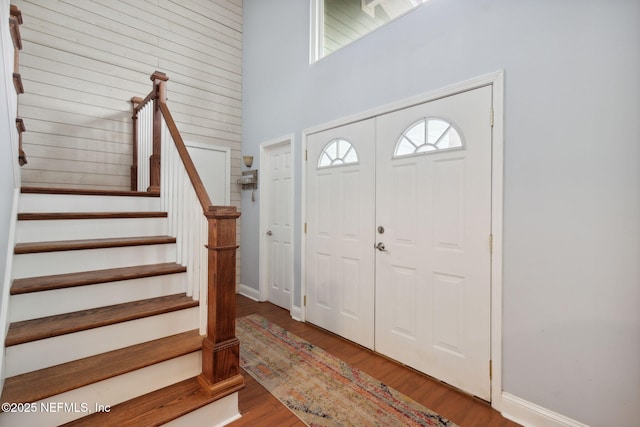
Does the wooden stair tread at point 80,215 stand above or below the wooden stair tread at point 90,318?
above

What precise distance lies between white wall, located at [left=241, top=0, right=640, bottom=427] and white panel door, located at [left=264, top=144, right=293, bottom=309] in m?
1.99

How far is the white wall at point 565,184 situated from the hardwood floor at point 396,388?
0.82 ft

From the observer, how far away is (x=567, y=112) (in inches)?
63.9

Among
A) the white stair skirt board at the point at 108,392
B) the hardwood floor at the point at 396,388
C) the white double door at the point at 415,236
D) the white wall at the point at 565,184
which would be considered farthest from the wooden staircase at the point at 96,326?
the white wall at the point at 565,184

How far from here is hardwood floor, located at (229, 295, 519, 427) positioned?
175cm

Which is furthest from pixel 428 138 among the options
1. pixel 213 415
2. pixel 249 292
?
pixel 249 292

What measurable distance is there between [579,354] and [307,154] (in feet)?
8.72

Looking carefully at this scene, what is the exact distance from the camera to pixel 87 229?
2.13 meters

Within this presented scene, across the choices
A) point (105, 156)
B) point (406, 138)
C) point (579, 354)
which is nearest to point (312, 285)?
point (406, 138)

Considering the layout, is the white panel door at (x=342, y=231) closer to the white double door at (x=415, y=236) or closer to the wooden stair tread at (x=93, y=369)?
the white double door at (x=415, y=236)

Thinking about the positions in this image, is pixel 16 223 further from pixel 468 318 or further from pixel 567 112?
pixel 567 112

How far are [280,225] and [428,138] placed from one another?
213 cm

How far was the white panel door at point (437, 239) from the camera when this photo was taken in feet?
6.37

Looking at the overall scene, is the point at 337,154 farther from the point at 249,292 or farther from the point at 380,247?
Answer: the point at 249,292
